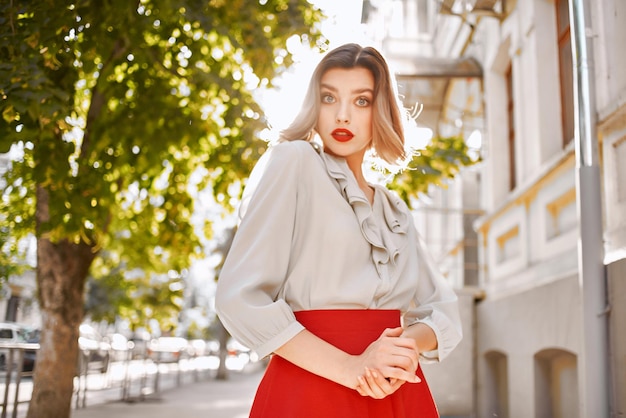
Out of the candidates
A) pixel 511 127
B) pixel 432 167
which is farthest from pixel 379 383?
pixel 511 127

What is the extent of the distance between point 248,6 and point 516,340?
5063mm

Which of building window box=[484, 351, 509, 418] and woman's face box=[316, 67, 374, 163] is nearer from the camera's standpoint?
woman's face box=[316, 67, 374, 163]

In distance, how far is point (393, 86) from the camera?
198 centimetres

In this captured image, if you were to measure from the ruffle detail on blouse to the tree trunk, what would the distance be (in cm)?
573

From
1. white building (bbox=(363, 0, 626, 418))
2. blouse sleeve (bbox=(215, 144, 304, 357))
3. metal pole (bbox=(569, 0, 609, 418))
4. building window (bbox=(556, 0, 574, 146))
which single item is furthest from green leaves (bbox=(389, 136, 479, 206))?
blouse sleeve (bbox=(215, 144, 304, 357))

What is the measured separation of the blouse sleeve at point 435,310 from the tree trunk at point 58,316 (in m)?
5.77

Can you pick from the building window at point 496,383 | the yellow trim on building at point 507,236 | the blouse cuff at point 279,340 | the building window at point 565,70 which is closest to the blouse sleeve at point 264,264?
the blouse cuff at point 279,340

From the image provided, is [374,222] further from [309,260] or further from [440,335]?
[440,335]

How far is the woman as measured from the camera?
1.51 meters

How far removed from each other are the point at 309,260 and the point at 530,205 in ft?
24.7

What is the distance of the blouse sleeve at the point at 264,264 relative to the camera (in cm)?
151

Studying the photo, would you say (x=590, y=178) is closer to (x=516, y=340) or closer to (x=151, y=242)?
(x=516, y=340)

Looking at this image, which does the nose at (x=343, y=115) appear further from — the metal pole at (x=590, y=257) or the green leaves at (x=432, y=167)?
the green leaves at (x=432, y=167)

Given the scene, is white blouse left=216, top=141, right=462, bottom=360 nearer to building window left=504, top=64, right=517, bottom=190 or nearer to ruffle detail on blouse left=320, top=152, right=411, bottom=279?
ruffle detail on blouse left=320, top=152, right=411, bottom=279
